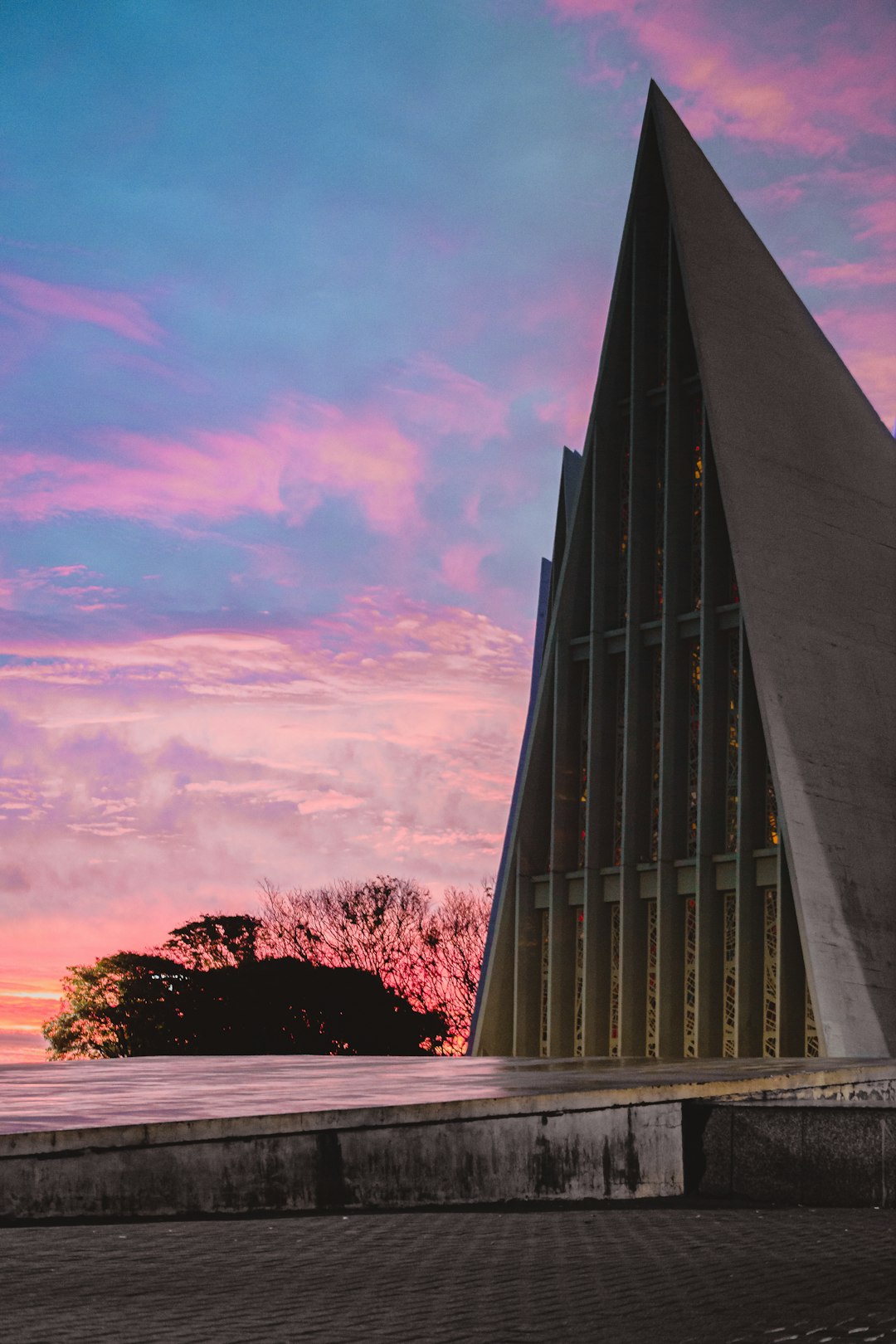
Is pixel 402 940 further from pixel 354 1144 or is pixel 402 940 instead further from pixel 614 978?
pixel 354 1144

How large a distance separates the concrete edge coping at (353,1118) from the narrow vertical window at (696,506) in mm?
16646

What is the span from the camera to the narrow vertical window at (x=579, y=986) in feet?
86.8

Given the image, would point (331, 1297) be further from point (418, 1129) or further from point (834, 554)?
point (834, 554)

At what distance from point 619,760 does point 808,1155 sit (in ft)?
61.3

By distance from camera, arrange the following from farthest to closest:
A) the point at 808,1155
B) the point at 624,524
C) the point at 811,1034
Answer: the point at 624,524, the point at 811,1034, the point at 808,1155

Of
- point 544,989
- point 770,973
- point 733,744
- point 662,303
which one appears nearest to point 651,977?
point 770,973

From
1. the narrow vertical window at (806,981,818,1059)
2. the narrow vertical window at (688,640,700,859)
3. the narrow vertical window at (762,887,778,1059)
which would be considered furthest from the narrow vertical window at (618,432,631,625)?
the narrow vertical window at (806,981,818,1059)

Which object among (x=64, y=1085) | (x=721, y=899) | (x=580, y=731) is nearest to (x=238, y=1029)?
(x=580, y=731)

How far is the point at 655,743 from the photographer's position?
1057 inches

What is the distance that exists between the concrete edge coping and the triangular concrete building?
12.7 metres

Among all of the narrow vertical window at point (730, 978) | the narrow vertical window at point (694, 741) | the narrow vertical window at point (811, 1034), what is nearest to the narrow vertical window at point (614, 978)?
the narrow vertical window at point (694, 741)

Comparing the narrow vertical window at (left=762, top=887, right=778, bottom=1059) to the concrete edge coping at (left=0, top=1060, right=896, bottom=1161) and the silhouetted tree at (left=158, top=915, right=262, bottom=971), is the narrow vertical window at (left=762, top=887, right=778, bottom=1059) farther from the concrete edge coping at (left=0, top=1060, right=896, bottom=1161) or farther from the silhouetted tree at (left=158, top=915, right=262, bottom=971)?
the silhouetted tree at (left=158, top=915, right=262, bottom=971)

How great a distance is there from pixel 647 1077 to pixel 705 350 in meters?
18.0

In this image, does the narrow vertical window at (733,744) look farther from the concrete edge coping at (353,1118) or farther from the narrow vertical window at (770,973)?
the concrete edge coping at (353,1118)
